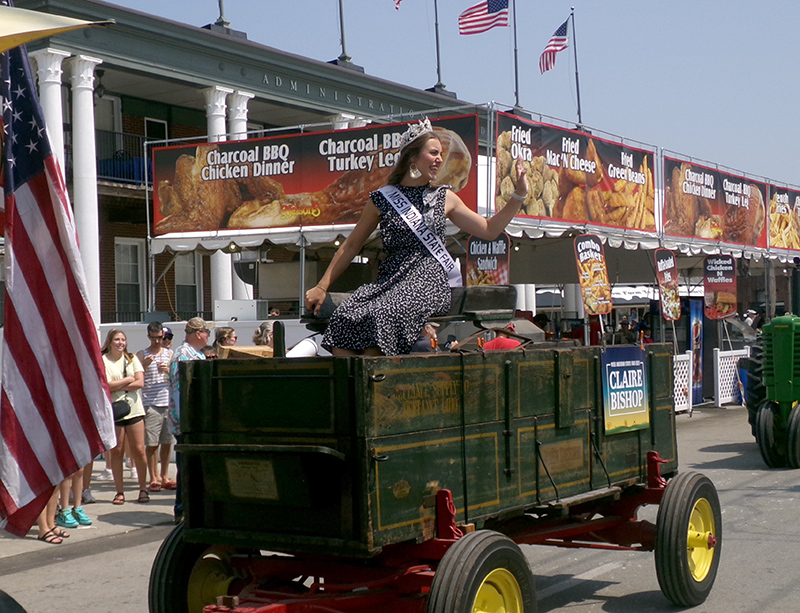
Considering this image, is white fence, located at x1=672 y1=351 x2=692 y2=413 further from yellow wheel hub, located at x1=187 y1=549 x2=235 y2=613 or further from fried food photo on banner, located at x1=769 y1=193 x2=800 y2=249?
yellow wheel hub, located at x1=187 y1=549 x2=235 y2=613

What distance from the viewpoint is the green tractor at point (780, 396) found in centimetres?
1121

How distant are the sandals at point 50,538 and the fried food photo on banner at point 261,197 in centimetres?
831

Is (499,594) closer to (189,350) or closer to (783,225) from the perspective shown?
(189,350)

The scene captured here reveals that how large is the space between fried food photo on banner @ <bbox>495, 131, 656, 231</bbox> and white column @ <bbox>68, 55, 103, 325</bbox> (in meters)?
8.98

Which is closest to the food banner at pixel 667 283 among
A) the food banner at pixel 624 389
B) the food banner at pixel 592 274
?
the food banner at pixel 592 274

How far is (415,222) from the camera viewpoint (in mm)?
4750

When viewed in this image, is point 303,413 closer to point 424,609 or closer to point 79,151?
point 424,609

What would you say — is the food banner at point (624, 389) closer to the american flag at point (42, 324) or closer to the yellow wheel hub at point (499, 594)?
the yellow wheel hub at point (499, 594)

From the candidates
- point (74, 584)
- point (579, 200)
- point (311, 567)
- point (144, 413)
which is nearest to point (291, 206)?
point (579, 200)

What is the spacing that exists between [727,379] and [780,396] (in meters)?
8.10


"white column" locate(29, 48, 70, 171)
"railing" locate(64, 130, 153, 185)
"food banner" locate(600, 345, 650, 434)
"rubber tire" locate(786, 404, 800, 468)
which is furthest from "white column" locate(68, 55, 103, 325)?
"food banner" locate(600, 345, 650, 434)

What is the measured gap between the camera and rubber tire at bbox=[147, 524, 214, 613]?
4605 millimetres

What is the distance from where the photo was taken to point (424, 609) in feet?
13.6

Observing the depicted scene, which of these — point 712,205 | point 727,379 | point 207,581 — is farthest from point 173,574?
point 712,205
